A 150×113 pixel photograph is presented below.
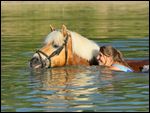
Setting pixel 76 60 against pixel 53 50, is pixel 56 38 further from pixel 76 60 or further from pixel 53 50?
pixel 76 60

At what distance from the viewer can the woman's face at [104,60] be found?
15.2 metres

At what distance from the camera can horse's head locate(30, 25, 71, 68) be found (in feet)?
50.5

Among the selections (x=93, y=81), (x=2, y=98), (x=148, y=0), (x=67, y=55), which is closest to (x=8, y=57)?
(x=67, y=55)

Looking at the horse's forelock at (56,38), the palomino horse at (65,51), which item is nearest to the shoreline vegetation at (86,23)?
the palomino horse at (65,51)

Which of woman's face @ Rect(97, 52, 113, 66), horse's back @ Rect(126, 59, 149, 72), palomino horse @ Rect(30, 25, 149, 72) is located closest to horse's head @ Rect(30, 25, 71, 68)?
palomino horse @ Rect(30, 25, 149, 72)

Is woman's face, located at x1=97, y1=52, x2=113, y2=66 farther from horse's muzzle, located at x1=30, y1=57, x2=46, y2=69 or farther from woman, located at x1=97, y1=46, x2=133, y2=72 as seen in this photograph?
horse's muzzle, located at x1=30, y1=57, x2=46, y2=69

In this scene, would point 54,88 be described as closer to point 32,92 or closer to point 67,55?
point 32,92

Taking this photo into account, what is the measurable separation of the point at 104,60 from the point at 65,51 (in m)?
0.88

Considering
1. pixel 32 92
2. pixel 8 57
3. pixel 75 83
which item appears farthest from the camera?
pixel 8 57

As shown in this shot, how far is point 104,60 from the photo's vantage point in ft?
50.4

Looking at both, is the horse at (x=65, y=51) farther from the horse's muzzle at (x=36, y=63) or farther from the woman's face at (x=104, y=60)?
the woman's face at (x=104, y=60)

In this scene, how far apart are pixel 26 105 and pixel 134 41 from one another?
13249 mm

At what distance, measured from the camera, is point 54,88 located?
13.6 m

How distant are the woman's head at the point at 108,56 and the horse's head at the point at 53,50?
780 mm
